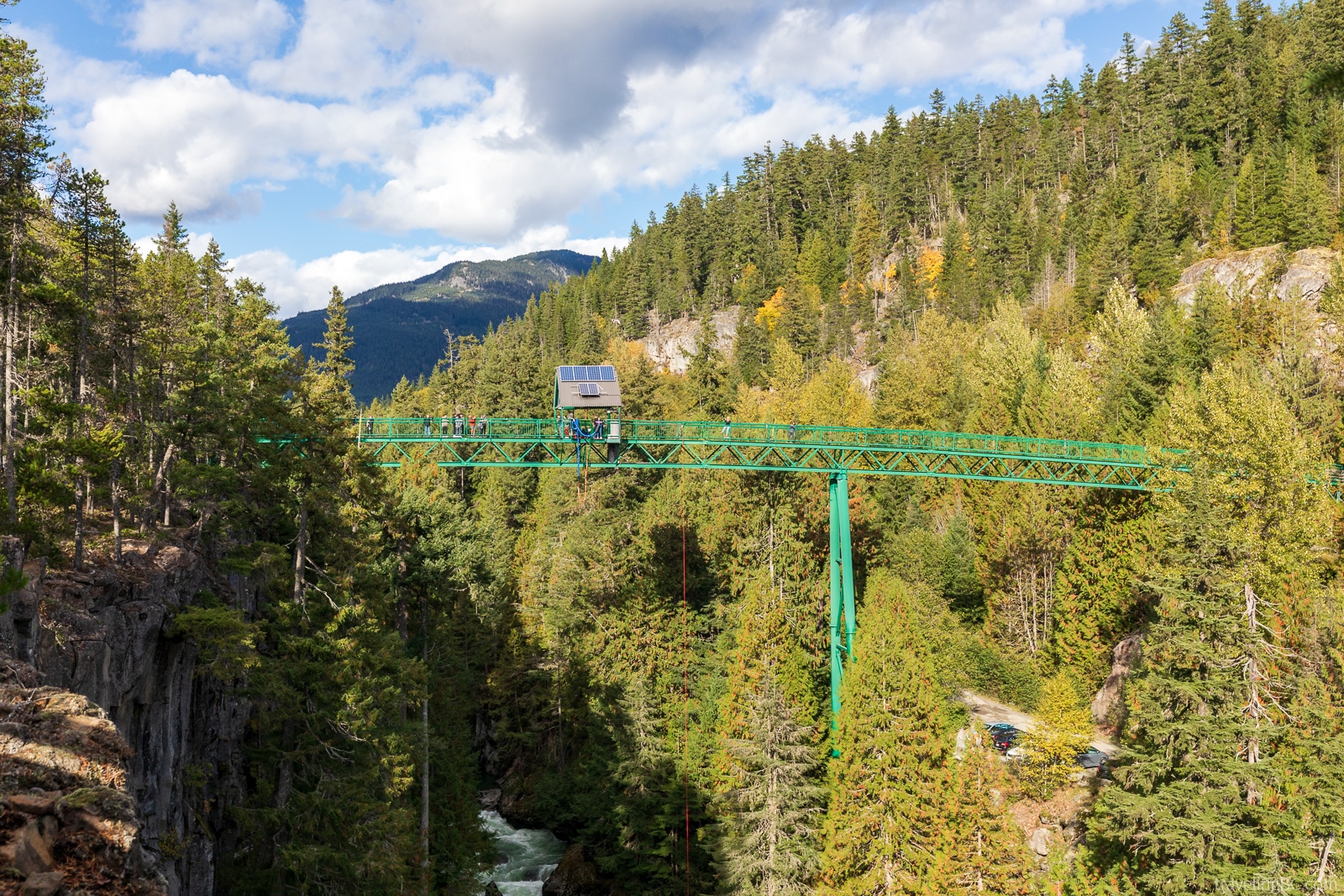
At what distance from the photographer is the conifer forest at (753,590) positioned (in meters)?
25.4

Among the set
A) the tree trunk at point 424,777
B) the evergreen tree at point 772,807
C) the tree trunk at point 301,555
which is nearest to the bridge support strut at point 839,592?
the evergreen tree at point 772,807

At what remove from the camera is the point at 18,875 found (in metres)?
8.11

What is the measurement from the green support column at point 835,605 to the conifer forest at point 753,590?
1375 mm

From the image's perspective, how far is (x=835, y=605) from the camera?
132ft

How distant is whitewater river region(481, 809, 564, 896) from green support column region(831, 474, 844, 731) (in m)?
16.6

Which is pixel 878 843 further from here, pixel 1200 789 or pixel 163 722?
pixel 163 722

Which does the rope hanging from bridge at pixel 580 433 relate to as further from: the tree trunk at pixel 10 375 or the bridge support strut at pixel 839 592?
the tree trunk at pixel 10 375

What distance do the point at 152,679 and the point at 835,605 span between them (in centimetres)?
2827

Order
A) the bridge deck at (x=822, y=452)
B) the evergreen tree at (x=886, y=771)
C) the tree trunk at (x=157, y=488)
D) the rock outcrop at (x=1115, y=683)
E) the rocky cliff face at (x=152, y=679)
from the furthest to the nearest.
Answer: the rock outcrop at (x=1115, y=683), the bridge deck at (x=822, y=452), the evergreen tree at (x=886, y=771), the tree trunk at (x=157, y=488), the rocky cliff face at (x=152, y=679)

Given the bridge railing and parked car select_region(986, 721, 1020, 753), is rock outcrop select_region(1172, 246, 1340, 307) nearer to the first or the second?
the bridge railing

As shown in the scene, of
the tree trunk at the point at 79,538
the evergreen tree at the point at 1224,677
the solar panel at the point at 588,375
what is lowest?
the evergreen tree at the point at 1224,677

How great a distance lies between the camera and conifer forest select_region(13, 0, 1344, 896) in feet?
83.3

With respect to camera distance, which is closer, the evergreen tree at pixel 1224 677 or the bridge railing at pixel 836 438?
the evergreen tree at pixel 1224 677

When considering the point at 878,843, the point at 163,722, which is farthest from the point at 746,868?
the point at 163,722
